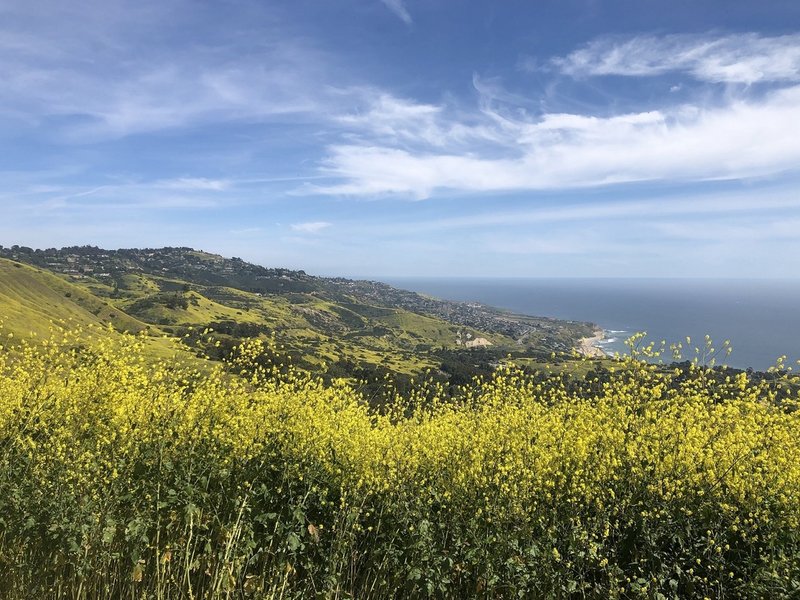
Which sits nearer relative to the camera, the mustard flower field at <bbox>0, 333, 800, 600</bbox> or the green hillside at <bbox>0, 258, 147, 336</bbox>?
the mustard flower field at <bbox>0, 333, 800, 600</bbox>

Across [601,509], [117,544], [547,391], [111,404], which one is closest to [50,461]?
[111,404]

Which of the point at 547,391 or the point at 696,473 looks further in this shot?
the point at 547,391

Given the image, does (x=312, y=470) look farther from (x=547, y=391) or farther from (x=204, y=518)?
(x=547, y=391)

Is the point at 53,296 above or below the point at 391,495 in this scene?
below

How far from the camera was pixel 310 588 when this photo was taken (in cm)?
596

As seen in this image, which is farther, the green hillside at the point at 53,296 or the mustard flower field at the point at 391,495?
the green hillside at the point at 53,296

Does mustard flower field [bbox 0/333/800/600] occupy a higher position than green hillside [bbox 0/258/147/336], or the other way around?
mustard flower field [bbox 0/333/800/600]

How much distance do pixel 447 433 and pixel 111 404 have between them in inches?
217

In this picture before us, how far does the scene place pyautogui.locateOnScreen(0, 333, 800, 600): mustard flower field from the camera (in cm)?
546

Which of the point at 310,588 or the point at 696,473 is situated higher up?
the point at 696,473

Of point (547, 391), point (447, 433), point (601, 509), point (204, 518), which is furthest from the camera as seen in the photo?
point (547, 391)

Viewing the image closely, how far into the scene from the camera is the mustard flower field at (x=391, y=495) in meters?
5.46

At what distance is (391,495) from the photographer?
6391mm

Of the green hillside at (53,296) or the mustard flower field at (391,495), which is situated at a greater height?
the mustard flower field at (391,495)
